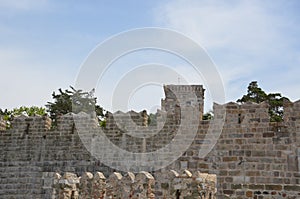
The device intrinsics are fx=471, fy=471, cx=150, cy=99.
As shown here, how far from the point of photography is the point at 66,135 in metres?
12.8

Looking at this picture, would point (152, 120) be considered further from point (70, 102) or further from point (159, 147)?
point (70, 102)

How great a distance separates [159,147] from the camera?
11742 millimetres

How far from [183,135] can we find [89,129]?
8.73 feet

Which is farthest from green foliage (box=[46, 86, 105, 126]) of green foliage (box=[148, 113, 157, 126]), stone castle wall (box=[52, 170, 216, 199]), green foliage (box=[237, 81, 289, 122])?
stone castle wall (box=[52, 170, 216, 199])

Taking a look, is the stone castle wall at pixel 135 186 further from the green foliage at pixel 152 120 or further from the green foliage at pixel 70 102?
the green foliage at pixel 70 102

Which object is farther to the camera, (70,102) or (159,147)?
(70,102)

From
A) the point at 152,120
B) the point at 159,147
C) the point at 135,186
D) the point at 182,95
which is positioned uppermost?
the point at 182,95

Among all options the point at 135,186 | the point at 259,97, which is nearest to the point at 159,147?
the point at 135,186

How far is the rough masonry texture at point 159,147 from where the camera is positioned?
10422 mm

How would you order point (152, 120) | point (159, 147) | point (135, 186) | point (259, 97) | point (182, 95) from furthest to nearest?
1. point (259, 97)
2. point (182, 95)
3. point (152, 120)
4. point (159, 147)
5. point (135, 186)

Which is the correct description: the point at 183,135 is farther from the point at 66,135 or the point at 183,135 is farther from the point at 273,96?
the point at 273,96

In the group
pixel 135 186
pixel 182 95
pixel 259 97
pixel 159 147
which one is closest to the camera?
pixel 135 186

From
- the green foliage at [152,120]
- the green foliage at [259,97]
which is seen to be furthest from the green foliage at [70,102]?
the green foliage at [152,120]

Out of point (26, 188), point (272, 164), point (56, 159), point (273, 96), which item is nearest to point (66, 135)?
point (56, 159)
